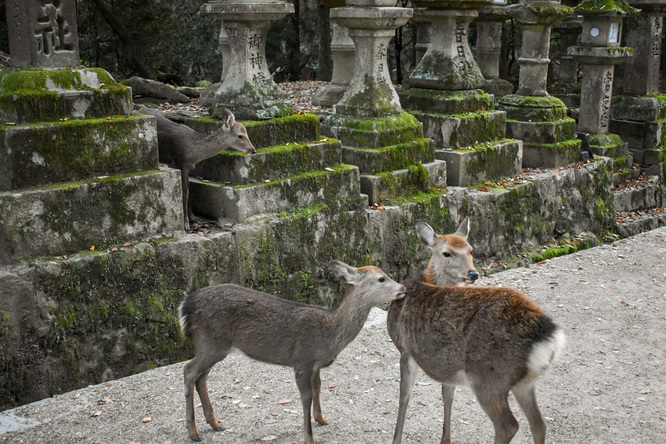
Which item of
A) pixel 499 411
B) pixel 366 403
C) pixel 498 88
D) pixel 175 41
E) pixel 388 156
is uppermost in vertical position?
pixel 175 41

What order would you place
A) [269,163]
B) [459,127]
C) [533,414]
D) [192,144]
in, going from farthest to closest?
[459,127] < [269,163] < [192,144] < [533,414]

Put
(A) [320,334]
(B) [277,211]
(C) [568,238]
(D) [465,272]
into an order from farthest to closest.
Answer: (C) [568,238]
(B) [277,211]
(D) [465,272]
(A) [320,334]

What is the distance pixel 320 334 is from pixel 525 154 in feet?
21.1

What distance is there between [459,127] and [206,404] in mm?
5159

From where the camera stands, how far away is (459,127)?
8.70m

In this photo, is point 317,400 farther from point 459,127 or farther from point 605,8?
point 605,8

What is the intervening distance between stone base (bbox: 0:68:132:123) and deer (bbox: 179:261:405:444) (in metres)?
1.95

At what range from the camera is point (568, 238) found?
9.56m

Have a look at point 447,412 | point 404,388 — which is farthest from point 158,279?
point 447,412

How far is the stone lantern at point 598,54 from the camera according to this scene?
11.1 metres

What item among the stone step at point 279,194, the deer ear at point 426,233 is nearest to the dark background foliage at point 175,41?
the stone step at point 279,194

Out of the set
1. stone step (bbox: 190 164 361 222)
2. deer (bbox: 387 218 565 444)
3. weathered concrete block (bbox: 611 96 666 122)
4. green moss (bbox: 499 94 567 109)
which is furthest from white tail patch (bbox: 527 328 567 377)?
weathered concrete block (bbox: 611 96 666 122)

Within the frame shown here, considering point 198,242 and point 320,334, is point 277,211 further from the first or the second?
point 320,334

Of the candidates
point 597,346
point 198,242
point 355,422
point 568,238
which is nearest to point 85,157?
point 198,242
